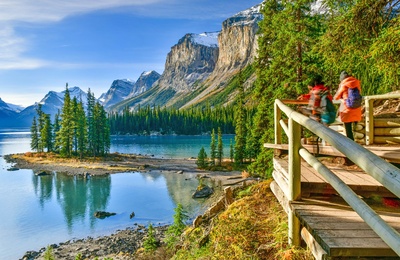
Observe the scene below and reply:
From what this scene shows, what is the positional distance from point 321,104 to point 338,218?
3.99 m

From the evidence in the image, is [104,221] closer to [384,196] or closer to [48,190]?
[48,190]

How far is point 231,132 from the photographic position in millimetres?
125562

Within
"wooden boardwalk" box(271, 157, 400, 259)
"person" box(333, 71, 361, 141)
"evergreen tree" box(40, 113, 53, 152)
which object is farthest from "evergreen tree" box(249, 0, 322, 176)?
"evergreen tree" box(40, 113, 53, 152)

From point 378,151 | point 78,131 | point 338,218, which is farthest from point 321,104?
point 78,131

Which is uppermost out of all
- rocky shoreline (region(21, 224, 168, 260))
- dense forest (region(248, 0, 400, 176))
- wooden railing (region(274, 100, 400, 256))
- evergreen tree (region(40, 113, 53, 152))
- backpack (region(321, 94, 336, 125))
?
dense forest (region(248, 0, 400, 176))

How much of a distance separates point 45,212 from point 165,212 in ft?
38.1

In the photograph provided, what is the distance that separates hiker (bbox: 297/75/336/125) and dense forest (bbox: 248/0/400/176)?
2.66 meters

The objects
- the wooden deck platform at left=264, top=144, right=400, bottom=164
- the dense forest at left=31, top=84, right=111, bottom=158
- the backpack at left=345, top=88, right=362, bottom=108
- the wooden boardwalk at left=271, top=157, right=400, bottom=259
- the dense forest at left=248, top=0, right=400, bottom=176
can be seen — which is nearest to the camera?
the wooden boardwalk at left=271, top=157, right=400, bottom=259

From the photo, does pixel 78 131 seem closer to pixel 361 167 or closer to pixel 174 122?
pixel 361 167

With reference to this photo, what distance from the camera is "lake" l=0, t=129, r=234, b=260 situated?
2409 centimetres

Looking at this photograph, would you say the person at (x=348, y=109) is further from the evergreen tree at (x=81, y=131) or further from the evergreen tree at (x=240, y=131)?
the evergreen tree at (x=81, y=131)

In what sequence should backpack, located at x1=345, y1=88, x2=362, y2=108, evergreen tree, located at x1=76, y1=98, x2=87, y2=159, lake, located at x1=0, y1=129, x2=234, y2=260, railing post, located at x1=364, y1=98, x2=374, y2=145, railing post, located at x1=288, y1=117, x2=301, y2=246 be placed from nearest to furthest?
railing post, located at x1=288, y1=117, x2=301, y2=246 → backpack, located at x1=345, y1=88, x2=362, y2=108 → railing post, located at x1=364, y1=98, x2=374, y2=145 → lake, located at x1=0, y1=129, x2=234, y2=260 → evergreen tree, located at x1=76, y1=98, x2=87, y2=159

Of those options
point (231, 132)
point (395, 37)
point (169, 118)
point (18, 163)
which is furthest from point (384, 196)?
point (169, 118)

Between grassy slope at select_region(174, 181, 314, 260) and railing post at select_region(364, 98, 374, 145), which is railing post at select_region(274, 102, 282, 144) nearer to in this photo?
grassy slope at select_region(174, 181, 314, 260)
